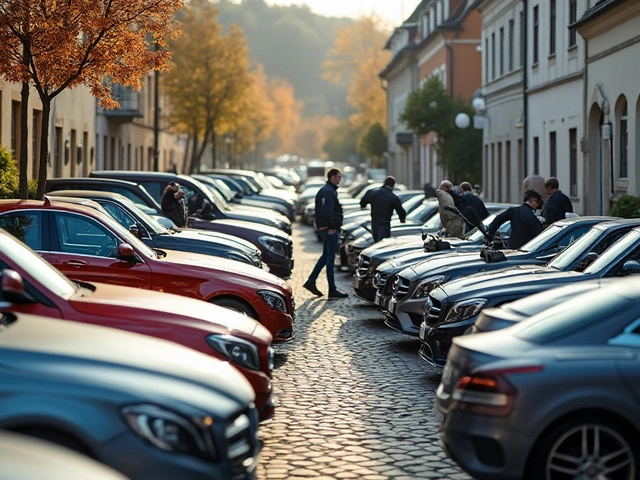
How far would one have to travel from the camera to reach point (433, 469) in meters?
8.15

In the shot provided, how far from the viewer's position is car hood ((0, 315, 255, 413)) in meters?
Answer: 5.75

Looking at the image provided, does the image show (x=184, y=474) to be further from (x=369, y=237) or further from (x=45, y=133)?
(x=369, y=237)

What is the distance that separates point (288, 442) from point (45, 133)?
12.0 meters

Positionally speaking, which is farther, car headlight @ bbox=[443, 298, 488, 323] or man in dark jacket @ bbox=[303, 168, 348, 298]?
man in dark jacket @ bbox=[303, 168, 348, 298]

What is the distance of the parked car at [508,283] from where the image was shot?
10.8 metres

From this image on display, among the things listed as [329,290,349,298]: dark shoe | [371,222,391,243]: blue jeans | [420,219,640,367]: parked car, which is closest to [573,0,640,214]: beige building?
[371,222,391,243]: blue jeans

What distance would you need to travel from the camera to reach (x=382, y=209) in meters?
21.7

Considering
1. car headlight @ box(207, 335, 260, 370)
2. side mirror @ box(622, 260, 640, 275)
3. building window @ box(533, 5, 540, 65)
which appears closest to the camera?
car headlight @ box(207, 335, 260, 370)

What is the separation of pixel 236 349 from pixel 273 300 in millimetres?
3746

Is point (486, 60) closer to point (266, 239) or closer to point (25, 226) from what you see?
point (266, 239)

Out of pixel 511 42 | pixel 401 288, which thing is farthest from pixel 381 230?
pixel 511 42

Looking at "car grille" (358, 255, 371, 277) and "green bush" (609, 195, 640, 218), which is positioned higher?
"green bush" (609, 195, 640, 218)

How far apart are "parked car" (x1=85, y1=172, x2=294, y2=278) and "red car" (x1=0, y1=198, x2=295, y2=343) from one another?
7.39 meters

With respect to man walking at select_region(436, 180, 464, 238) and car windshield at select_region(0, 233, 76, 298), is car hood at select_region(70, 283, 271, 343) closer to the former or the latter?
car windshield at select_region(0, 233, 76, 298)
